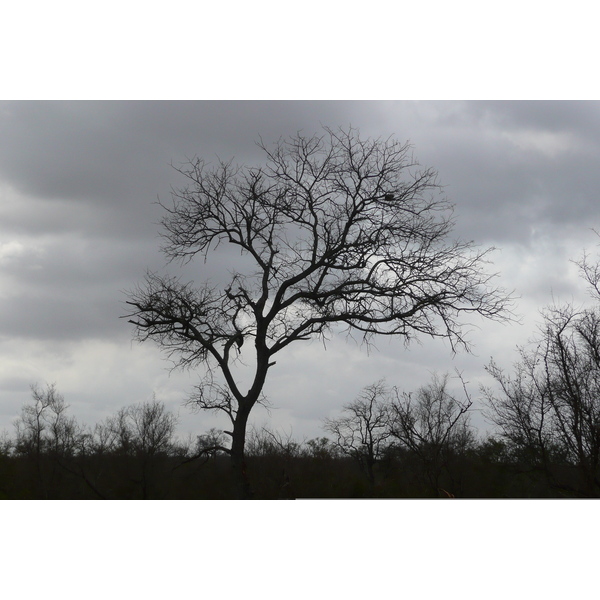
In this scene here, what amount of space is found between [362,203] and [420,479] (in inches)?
263

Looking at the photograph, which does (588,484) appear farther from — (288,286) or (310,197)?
(310,197)

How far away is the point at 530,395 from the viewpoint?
13.8m

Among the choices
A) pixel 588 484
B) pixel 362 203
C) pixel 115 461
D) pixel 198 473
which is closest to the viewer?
pixel 588 484

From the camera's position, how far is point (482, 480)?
24.0 metres

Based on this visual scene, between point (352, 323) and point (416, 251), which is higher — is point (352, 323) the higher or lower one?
the lower one

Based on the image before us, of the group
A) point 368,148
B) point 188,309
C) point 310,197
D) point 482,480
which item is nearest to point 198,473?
point 188,309

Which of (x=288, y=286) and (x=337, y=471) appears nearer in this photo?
(x=288, y=286)

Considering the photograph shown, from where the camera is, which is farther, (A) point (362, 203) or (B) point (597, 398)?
(A) point (362, 203)

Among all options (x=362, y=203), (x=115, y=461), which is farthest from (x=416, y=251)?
(x=115, y=461)

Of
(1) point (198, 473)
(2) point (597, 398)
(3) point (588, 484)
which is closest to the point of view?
(3) point (588, 484)

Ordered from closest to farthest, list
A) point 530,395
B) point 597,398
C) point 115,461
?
point 597,398
point 530,395
point 115,461

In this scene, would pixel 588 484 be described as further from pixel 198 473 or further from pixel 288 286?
pixel 198 473

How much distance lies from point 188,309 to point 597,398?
8.95 metres

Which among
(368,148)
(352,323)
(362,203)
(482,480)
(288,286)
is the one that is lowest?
(482,480)
